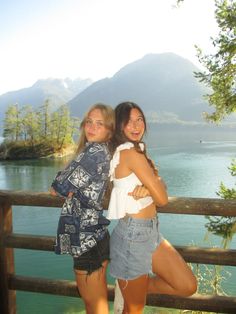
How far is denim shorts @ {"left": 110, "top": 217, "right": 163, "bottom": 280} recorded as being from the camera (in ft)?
10.1

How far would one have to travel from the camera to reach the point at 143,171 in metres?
3.02

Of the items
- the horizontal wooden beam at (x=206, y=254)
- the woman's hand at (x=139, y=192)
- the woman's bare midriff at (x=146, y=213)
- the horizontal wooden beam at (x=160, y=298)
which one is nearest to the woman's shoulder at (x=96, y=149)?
the woman's hand at (x=139, y=192)

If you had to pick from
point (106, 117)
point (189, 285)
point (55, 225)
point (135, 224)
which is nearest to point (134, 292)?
point (189, 285)

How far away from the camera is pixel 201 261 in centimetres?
371

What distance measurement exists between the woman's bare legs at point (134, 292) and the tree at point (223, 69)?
726 centimetres

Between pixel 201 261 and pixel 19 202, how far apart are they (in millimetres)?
2226

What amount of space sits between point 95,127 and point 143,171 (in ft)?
2.11

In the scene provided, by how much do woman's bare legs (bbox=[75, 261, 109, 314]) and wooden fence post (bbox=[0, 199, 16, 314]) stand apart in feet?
4.96

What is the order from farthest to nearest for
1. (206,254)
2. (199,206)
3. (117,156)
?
(206,254), (199,206), (117,156)

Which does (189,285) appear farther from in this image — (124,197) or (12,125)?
(12,125)

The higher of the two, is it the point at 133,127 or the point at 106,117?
the point at 106,117

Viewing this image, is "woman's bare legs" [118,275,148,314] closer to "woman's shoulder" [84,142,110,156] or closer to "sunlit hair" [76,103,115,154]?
"woman's shoulder" [84,142,110,156]

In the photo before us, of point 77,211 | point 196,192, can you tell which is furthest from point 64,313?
point 196,192

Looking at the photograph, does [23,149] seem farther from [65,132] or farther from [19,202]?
[19,202]
